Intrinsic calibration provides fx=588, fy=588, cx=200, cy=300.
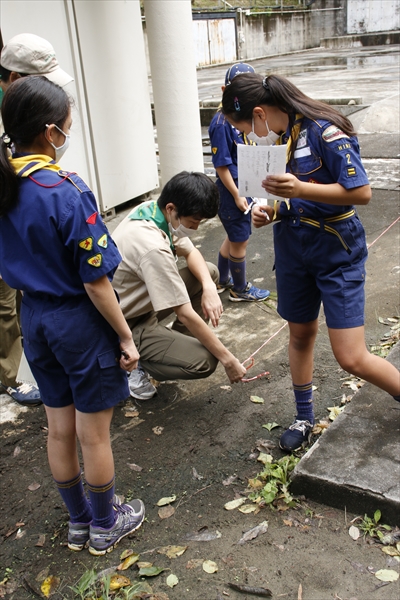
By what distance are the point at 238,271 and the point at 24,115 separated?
299cm

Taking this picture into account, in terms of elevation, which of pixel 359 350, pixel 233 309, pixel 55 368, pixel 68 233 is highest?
pixel 68 233

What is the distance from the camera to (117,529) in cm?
253

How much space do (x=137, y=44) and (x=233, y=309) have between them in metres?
3.74

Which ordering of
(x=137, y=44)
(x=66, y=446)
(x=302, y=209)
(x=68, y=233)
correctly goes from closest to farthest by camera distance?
(x=68, y=233) → (x=66, y=446) → (x=302, y=209) → (x=137, y=44)

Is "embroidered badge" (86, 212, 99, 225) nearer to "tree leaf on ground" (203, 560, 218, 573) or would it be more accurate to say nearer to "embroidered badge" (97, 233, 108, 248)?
"embroidered badge" (97, 233, 108, 248)

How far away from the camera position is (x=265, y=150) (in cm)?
249

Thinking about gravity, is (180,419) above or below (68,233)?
below

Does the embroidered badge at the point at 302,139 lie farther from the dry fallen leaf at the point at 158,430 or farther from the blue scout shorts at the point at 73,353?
the dry fallen leaf at the point at 158,430

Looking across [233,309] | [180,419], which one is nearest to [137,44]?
[233,309]

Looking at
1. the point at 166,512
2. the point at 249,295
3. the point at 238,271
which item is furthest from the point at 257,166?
the point at 249,295

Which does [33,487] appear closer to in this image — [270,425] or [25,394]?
[25,394]

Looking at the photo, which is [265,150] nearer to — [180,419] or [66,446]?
[66,446]

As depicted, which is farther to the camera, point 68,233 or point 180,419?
point 180,419

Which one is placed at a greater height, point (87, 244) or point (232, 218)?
point (87, 244)
